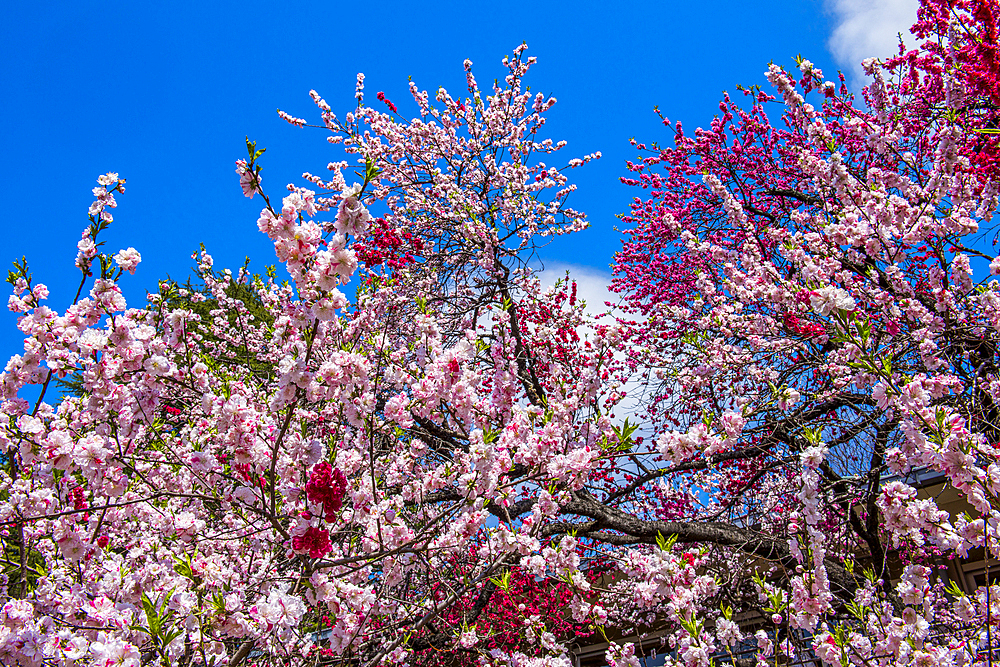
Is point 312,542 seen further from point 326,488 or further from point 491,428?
point 491,428

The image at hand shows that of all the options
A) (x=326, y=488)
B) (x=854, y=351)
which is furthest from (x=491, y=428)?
(x=854, y=351)

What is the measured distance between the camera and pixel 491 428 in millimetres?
4305

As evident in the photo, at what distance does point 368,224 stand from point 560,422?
7.02 feet

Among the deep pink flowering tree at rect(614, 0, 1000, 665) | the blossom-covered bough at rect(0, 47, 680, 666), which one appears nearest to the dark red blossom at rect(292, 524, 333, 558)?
the blossom-covered bough at rect(0, 47, 680, 666)

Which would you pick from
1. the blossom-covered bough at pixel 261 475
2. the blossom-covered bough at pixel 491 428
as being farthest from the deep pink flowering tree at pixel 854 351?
the blossom-covered bough at pixel 261 475

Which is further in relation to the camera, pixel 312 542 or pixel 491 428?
pixel 491 428

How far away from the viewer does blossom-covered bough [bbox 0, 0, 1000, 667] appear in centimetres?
340

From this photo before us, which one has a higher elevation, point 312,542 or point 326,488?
point 326,488

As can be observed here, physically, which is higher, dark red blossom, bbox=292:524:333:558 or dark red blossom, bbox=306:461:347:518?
dark red blossom, bbox=306:461:347:518

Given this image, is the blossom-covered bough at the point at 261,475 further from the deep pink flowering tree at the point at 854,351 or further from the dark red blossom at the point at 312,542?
the deep pink flowering tree at the point at 854,351

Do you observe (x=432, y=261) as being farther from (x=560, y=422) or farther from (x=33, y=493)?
(x=33, y=493)

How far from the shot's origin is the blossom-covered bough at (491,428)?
3402 mm

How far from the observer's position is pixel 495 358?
522 cm

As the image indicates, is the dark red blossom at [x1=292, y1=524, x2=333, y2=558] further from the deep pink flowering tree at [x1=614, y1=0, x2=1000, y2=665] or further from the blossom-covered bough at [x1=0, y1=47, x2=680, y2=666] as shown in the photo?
the deep pink flowering tree at [x1=614, y1=0, x2=1000, y2=665]
